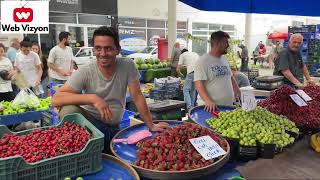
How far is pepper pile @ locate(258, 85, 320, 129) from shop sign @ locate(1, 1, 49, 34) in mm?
7906

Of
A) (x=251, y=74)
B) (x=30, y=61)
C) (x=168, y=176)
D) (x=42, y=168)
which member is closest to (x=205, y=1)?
(x=168, y=176)

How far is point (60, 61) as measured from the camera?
5.19 m

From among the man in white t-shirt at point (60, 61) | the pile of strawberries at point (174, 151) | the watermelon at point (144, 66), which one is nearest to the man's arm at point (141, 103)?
the pile of strawberries at point (174, 151)

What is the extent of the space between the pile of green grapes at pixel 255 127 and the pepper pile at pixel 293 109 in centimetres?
14

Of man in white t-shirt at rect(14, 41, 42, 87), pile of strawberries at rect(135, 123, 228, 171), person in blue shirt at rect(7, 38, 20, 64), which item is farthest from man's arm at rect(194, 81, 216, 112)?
person in blue shirt at rect(7, 38, 20, 64)

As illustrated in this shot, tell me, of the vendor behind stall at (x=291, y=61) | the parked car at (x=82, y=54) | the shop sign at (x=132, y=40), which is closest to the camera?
the vendor behind stall at (x=291, y=61)

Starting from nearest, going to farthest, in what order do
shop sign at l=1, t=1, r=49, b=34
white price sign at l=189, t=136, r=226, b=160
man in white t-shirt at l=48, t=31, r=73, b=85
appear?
white price sign at l=189, t=136, r=226, b=160 < man in white t-shirt at l=48, t=31, r=73, b=85 < shop sign at l=1, t=1, r=49, b=34

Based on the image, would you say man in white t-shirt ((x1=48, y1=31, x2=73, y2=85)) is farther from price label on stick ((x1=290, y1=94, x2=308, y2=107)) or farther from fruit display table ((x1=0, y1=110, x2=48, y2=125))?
price label on stick ((x1=290, y1=94, x2=308, y2=107))

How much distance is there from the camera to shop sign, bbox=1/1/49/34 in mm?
8414

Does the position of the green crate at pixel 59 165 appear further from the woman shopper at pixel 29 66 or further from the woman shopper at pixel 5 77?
the woman shopper at pixel 29 66

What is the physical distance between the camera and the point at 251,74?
29.2ft

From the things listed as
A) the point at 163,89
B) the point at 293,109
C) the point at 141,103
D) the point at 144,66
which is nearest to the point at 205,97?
the point at 293,109

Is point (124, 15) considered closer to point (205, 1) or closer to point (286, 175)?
point (205, 1)

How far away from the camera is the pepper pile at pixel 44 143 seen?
1.46 meters
